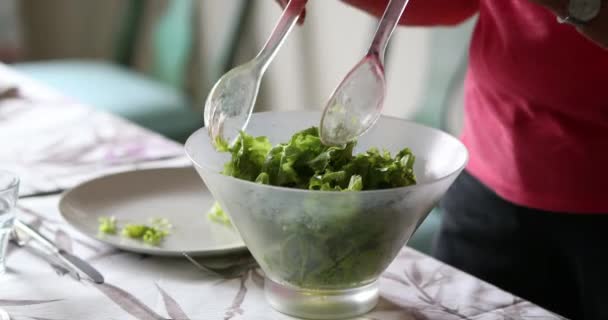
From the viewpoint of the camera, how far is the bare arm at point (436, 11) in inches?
41.4

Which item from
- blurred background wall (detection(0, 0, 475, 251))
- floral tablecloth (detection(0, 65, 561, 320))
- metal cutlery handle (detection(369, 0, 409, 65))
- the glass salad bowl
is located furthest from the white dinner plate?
blurred background wall (detection(0, 0, 475, 251))

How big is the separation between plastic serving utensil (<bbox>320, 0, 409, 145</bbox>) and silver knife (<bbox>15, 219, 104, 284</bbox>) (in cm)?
27

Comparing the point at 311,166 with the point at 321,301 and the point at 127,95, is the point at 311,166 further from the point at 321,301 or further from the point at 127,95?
the point at 127,95

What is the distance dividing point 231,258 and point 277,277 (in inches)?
4.9

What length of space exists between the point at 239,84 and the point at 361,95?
14 cm

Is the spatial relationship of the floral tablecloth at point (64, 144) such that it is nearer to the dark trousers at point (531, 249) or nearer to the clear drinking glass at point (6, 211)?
the clear drinking glass at point (6, 211)

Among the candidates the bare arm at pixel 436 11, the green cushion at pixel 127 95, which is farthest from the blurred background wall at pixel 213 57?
the bare arm at pixel 436 11

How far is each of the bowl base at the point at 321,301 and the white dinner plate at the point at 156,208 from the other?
0.36ft

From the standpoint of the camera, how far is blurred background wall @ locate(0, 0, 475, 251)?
199 centimetres

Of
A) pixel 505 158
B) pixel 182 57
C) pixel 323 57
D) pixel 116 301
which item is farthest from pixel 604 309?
pixel 182 57

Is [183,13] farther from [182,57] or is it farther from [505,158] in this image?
[505,158]

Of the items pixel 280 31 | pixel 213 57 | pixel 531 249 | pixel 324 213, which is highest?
pixel 280 31

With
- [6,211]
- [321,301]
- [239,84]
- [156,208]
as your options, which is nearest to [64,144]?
[156,208]

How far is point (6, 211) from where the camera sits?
33.0 inches
